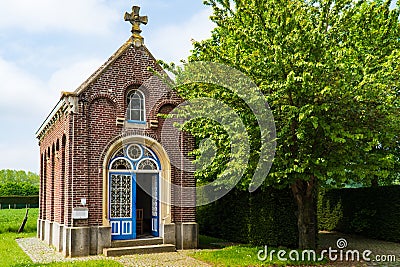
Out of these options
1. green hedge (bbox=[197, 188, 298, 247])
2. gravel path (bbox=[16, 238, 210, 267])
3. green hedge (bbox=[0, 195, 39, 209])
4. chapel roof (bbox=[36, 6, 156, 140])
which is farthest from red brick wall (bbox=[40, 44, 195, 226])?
green hedge (bbox=[0, 195, 39, 209])

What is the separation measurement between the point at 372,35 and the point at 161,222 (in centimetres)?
977

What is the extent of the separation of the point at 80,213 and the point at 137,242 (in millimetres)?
2157

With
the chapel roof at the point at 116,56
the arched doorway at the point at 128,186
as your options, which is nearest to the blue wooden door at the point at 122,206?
the arched doorway at the point at 128,186

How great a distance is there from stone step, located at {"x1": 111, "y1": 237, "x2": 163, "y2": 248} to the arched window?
4129 millimetres

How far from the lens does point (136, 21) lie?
15625 mm

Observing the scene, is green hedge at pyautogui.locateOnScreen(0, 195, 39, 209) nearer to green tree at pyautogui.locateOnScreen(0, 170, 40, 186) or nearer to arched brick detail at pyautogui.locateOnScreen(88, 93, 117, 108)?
arched brick detail at pyautogui.locateOnScreen(88, 93, 117, 108)

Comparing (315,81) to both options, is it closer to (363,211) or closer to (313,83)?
(313,83)

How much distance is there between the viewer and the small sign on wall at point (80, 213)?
13.6m

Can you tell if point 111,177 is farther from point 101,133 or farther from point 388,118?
point 388,118

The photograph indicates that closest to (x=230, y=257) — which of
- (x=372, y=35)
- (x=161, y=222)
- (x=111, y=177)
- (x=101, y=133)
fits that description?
(x=161, y=222)

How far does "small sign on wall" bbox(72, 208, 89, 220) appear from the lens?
13594mm

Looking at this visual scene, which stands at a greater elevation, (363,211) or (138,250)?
(363,211)

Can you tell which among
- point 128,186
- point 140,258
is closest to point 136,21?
point 128,186

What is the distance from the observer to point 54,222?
53.3ft
